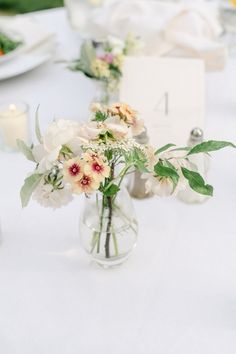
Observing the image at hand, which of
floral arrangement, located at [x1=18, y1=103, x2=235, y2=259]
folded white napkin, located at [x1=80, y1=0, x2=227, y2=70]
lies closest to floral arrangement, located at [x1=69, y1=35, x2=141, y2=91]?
folded white napkin, located at [x1=80, y1=0, x2=227, y2=70]

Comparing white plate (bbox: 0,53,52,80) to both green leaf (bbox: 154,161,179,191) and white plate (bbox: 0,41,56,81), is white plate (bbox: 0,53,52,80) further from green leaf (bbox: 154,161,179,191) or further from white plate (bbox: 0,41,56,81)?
green leaf (bbox: 154,161,179,191)

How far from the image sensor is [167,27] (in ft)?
4.24

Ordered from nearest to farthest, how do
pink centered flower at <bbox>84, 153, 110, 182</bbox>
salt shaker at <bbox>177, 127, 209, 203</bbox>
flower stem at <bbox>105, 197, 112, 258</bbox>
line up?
pink centered flower at <bbox>84, 153, 110, 182</bbox>, flower stem at <bbox>105, 197, 112, 258</bbox>, salt shaker at <bbox>177, 127, 209, 203</bbox>

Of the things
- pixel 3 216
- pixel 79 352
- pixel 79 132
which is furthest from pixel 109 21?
pixel 79 352

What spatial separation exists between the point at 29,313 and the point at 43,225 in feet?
0.63

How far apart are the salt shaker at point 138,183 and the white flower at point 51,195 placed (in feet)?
0.86

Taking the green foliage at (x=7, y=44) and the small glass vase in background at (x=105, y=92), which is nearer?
the small glass vase in background at (x=105, y=92)

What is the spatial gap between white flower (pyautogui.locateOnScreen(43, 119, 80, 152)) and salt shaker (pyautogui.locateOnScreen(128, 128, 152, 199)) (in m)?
0.29

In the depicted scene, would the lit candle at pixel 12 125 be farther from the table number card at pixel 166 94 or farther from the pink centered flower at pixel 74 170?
the pink centered flower at pixel 74 170

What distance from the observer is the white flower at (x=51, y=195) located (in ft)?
2.36

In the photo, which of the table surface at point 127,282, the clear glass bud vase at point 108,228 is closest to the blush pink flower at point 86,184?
the clear glass bud vase at point 108,228

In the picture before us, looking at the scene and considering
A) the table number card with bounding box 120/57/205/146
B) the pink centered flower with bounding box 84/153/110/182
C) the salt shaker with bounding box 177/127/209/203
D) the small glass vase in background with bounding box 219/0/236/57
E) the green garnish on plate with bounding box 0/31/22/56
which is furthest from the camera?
the small glass vase in background with bounding box 219/0/236/57

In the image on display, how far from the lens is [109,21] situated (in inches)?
52.8

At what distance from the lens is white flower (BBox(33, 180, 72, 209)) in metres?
0.72
